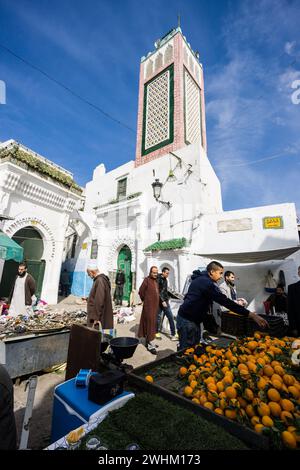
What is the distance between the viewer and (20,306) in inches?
211

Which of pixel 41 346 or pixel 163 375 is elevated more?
pixel 163 375

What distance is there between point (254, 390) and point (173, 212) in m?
9.78

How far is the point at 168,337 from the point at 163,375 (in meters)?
4.80

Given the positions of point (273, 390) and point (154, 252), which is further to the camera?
point (154, 252)

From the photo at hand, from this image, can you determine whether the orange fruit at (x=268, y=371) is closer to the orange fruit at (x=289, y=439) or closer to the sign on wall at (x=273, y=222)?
the orange fruit at (x=289, y=439)

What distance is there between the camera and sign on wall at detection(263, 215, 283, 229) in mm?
8281

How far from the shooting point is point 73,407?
1.49 meters

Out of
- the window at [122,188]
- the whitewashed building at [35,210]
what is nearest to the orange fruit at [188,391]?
the whitewashed building at [35,210]

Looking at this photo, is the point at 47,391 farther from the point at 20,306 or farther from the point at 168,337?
the point at 168,337

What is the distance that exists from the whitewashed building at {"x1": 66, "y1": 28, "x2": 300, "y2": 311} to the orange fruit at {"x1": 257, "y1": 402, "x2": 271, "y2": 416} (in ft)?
22.3

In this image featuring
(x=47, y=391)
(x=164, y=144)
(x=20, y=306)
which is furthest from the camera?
(x=164, y=144)

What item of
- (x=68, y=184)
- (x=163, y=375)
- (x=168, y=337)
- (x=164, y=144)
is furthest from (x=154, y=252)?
(x=163, y=375)

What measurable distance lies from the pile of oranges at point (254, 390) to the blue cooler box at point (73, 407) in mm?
559

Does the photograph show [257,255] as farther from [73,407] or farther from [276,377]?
[73,407]
